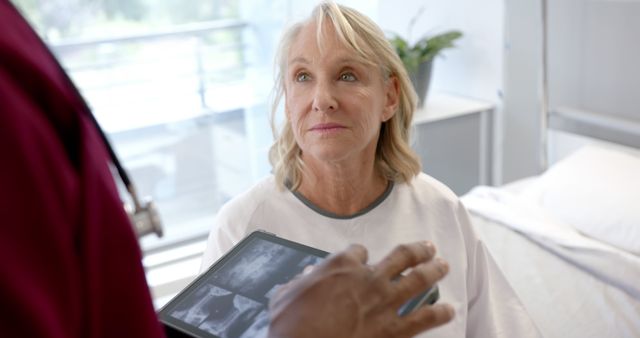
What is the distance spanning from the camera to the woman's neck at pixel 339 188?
1361 mm

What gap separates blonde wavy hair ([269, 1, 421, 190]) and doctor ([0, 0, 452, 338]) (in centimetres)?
96

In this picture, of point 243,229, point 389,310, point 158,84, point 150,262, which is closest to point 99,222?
point 389,310

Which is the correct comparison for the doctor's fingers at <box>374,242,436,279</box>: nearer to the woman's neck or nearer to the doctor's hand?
the doctor's hand

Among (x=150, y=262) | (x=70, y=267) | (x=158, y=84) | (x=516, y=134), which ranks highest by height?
(x=70, y=267)

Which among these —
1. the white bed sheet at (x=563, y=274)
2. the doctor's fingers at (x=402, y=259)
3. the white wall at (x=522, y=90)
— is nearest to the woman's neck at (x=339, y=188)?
the white bed sheet at (x=563, y=274)

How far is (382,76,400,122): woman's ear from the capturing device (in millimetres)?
1416

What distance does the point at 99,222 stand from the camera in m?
0.39

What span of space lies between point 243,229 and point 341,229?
7.7 inches

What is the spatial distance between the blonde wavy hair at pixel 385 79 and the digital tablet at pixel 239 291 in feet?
1.53

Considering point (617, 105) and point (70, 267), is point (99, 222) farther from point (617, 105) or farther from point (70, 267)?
point (617, 105)

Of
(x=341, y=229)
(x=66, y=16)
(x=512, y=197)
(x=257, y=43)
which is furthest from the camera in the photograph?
(x=257, y=43)

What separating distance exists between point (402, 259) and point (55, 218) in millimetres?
282

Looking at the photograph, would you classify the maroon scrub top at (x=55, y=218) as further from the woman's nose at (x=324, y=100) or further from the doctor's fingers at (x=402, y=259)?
the woman's nose at (x=324, y=100)

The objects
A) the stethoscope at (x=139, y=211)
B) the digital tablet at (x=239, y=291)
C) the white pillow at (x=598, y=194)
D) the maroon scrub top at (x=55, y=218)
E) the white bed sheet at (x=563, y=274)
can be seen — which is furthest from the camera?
the white pillow at (x=598, y=194)
